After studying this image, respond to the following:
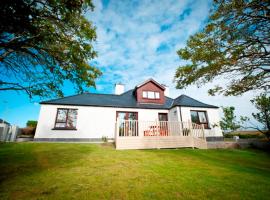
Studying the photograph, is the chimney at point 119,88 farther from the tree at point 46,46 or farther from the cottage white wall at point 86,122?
the tree at point 46,46

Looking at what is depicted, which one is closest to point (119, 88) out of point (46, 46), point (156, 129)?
point (156, 129)

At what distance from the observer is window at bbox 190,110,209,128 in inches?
505

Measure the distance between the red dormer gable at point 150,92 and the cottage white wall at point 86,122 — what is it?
2017 millimetres

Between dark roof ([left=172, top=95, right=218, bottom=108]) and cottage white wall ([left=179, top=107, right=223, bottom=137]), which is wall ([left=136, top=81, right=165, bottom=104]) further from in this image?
cottage white wall ([left=179, top=107, right=223, bottom=137])

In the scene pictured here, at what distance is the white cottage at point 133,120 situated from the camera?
853cm

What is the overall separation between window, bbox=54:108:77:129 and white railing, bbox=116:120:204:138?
5.09m

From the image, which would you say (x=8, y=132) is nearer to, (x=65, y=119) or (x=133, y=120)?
(x=65, y=119)

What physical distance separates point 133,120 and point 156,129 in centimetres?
172

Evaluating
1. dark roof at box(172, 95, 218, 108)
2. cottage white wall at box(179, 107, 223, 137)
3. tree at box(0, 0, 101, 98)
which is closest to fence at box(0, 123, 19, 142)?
tree at box(0, 0, 101, 98)

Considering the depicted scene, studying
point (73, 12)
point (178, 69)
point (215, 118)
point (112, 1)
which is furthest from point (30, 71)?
point (215, 118)

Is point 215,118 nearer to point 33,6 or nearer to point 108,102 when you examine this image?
point 108,102

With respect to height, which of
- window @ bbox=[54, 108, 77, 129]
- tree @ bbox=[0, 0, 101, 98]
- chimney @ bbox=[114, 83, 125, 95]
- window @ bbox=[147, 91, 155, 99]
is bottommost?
window @ bbox=[54, 108, 77, 129]

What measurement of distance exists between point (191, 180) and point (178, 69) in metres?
4.51

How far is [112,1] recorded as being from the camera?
6270 millimetres
